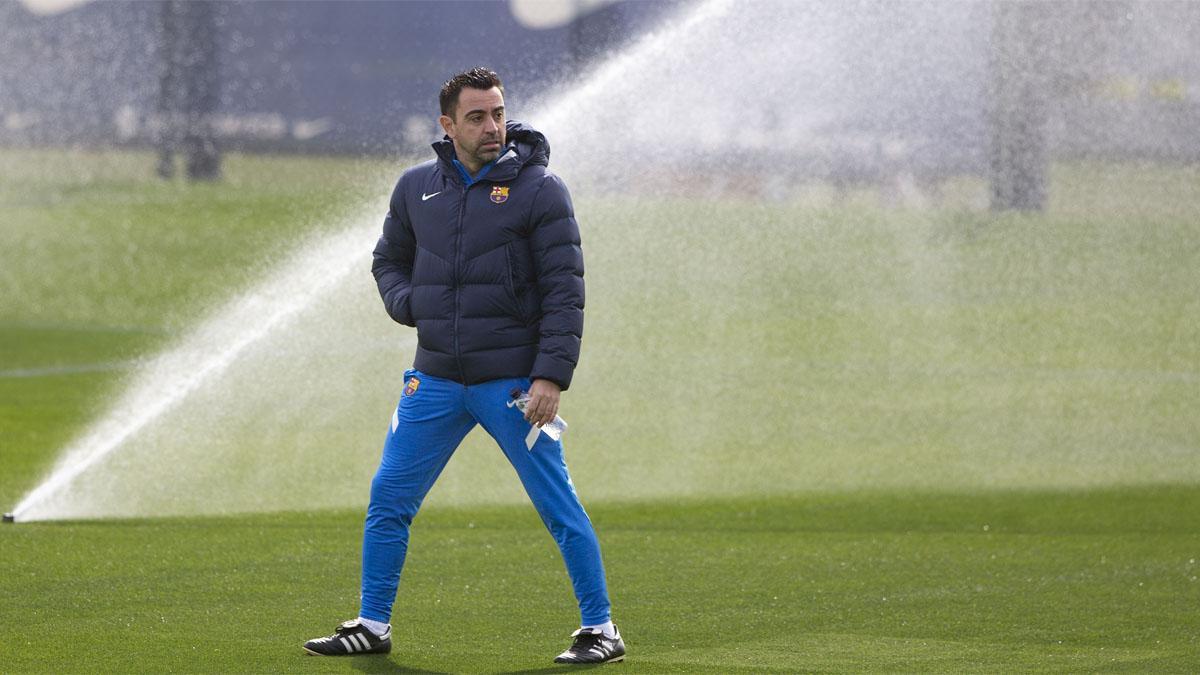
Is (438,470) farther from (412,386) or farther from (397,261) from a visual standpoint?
(397,261)

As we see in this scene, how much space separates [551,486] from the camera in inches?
215

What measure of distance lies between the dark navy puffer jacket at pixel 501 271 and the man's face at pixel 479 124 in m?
0.05

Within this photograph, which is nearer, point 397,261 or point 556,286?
point 556,286

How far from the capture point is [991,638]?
600 centimetres

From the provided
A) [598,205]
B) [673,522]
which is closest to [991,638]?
[673,522]

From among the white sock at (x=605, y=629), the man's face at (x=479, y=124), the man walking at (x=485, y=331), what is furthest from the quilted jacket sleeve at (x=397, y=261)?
the white sock at (x=605, y=629)

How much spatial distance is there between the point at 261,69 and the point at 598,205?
14788mm

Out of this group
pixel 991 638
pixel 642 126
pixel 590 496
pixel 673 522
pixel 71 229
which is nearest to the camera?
pixel 991 638

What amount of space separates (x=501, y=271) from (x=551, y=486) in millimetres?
615

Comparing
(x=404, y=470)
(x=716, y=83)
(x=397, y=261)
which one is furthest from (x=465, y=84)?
(x=716, y=83)

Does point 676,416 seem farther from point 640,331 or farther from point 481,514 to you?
point 481,514

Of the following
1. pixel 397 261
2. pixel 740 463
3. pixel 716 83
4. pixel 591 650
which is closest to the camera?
pixel 591 650

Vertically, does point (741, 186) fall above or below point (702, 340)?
above

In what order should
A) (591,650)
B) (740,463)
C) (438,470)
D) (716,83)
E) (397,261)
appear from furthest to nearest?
(716,83), (740,463), (397,261), (438,470), (591,650)
